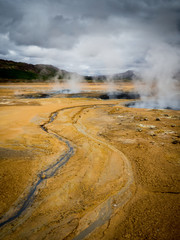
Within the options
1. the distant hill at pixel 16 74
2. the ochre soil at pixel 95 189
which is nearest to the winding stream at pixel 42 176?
the ochre soil at pixel 95 189

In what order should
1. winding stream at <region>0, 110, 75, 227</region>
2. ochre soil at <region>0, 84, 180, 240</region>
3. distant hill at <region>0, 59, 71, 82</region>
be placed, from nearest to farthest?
ochre soil at <region>0, 84, 180, 240</region> < winding stream at <region>0, 110, 75, 227</region> < distant hill at <region>0, 59, 71, 82</region>

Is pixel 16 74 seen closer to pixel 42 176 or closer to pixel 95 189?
pixel 42 176

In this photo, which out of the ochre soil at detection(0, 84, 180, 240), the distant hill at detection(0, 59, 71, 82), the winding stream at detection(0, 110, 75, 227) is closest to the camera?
the ochre soil at detection(0, 84, 180, 240)

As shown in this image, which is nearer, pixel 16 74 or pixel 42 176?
pixel 42 176

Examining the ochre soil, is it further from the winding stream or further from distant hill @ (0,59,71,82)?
distant hill @ (0,59,71,82)

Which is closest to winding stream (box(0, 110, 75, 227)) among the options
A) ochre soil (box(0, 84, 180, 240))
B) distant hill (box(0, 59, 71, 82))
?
ochre soil (box(0, 84, 180, 240))

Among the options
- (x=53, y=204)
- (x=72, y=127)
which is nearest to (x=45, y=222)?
(x=53, y=204)

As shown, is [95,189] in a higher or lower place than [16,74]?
lower

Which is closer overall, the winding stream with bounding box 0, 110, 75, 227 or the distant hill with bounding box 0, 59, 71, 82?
the winding stream with bounding box 0, 110, 75, 227

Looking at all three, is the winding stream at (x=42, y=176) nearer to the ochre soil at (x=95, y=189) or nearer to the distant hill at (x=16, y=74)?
the ochre soil at (x=95, y=189)

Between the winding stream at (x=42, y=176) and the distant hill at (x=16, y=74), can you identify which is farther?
the distant hill at (x=16, y=74)

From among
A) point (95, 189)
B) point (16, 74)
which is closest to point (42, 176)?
point (95, 189)

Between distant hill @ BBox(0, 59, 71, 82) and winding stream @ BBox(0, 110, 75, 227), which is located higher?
Answer: distant hill @ BBox(0, 59, 71, 82)

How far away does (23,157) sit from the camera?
6.54 meters
